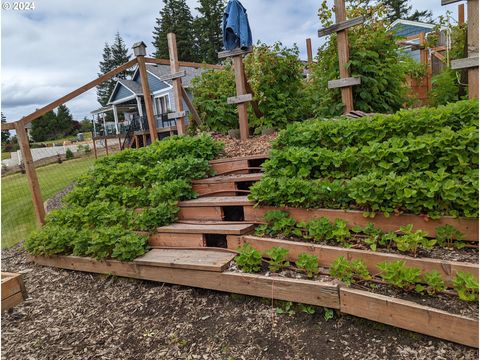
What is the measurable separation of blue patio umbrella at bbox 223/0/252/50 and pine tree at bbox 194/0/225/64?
2540 centimetres

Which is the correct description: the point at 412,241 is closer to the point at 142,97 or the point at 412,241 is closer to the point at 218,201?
the point at 218,201

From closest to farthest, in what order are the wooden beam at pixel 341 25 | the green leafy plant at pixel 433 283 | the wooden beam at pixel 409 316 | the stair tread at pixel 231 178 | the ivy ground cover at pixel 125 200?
the wooden beam at pixel 409 316
the green leafy plant at pixel 433 283
the ivy ground cover at pixel 125 200
the stair tread at pixel 231 178
the wooden beam at pixel 341 25

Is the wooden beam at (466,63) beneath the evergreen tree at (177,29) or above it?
beneath

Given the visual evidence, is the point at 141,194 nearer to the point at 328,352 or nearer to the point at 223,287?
the point at 223,287

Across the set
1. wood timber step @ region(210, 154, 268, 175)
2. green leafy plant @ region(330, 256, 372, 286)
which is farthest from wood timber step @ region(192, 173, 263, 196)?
green leafy plant @ region(330, 256, 372, 286)

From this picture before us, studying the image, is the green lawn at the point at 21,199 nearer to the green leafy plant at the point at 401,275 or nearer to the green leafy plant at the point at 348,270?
the green leafy plant at the point at 348,270

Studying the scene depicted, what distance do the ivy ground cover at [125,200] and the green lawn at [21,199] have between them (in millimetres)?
847

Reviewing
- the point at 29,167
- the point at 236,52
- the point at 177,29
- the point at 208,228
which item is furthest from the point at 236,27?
the point at 177,29

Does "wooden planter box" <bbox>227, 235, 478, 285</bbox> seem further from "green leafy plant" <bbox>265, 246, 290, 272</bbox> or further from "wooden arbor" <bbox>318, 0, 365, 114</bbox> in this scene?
"wooden arbor" <bbox>318, 0, 365, 114</bbox>

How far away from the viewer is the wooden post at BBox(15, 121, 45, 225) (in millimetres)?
3889

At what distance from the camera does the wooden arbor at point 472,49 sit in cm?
302

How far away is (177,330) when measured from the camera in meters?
2.30

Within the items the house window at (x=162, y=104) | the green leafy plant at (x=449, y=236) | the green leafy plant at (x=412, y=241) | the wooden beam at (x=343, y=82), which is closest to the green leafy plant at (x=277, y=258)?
Answer: the green leafy plant at (x=412, y=241)

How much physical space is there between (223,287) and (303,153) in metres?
1.25
